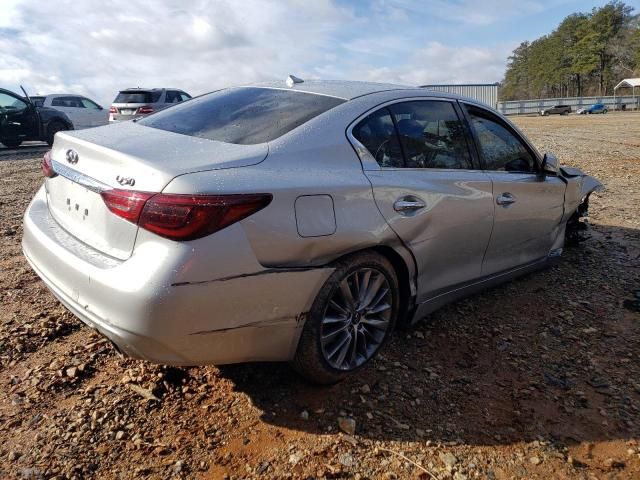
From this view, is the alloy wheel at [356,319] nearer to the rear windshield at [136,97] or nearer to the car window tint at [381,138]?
the car window tint at [381,138]

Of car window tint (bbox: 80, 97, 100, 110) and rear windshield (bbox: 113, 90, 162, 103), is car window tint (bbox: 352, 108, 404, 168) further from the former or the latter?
car window tint (bbox: 80, 97, 100, 110)

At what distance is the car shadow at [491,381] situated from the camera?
7.97 ft

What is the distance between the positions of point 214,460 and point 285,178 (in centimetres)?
124

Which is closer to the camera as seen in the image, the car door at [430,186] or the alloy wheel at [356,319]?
the alloy wheel at [356,319]

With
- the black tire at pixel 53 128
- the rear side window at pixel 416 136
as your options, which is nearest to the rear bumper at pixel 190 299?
the rear side window at pixel 416 136

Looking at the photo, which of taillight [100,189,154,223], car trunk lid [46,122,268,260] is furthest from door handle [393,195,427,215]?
taillight [100,189,154,223]

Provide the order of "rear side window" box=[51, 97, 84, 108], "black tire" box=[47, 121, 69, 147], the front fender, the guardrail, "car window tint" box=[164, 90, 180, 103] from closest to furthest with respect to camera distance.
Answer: the front fender, "black tire" box=[47, 121, 69, 147], "car window tint" box=[164, 90, 180, 103], "rear side window" box=[51, 97, 84, 108], the guardrail

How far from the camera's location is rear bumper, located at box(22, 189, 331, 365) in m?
1.97

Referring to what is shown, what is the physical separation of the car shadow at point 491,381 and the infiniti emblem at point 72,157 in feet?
4.30

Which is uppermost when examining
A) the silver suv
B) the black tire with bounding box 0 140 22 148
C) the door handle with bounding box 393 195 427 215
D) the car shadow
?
the silver suv

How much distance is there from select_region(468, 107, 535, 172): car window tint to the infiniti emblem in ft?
7.94

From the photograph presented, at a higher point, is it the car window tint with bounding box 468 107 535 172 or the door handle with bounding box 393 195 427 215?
the car window tint with bounding box 468 107 535 172

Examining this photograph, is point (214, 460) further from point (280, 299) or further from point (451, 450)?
point (451, 450)

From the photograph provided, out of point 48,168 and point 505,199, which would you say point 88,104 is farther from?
point 505,199
